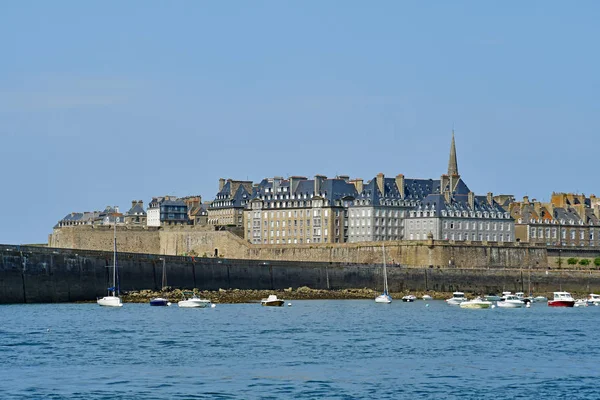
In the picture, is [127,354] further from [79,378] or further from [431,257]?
[431,257]

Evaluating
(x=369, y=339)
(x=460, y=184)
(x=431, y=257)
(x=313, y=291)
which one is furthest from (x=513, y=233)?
(x=369, y=339)

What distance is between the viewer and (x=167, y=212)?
5851 inches

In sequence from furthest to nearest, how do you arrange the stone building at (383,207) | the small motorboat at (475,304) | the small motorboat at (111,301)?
the stone building at (383,207) → the small motorboat at (475,304) → the small motorboat at (111,301)

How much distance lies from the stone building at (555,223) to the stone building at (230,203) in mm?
27731

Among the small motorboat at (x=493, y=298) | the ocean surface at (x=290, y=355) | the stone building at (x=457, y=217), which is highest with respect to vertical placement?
the stone building at (x=457, y=217)

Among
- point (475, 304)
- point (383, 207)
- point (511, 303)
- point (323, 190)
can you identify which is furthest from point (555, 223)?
point (475, 304)

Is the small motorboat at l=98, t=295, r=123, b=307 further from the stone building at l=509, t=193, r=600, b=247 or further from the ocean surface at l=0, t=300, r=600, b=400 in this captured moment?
the stone building at l=509, t=193, r=600, b=247

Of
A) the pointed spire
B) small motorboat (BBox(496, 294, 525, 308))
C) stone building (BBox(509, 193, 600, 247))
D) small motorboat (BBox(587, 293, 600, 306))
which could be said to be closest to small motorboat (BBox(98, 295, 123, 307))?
small motorboat (BBox(496, 294, 525, 308))

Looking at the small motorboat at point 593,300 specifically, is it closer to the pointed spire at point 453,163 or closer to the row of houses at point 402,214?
the row of houses at point 402,214

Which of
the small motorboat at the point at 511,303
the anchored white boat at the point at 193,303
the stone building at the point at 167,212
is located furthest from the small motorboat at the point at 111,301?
the stone building at the point at 167,212

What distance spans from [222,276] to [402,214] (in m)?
34.2

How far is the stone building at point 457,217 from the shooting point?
118 m

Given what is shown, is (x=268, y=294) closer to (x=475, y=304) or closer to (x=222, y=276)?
(x=222, y=276)

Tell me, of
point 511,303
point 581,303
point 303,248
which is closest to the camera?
point 511,303
